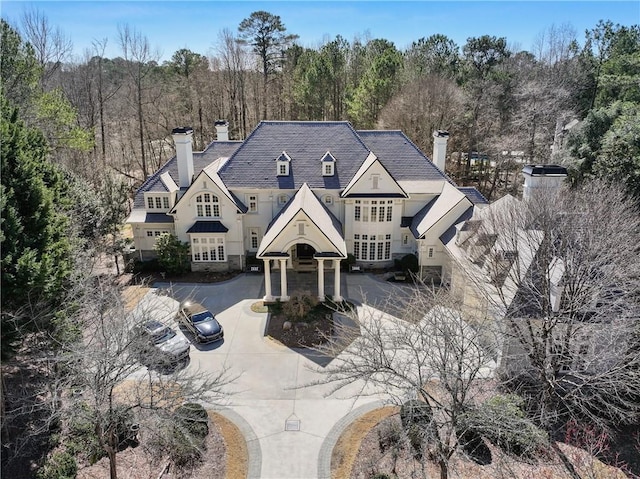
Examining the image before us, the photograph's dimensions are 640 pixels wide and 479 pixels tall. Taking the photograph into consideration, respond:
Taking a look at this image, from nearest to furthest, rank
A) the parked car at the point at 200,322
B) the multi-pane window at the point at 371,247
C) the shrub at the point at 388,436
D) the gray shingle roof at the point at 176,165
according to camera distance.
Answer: the shrub at the point at 388,436 → the parked car at the point at 200,322 → the multi-pane window at the point at 371,247 → the gray shingle roof at the point at 176,165

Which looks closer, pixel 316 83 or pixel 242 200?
pixel 242 200

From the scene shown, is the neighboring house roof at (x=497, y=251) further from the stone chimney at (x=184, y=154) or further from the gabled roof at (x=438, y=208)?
the stone chimney at (x=184, y=154)

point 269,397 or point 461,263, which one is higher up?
point 461,263

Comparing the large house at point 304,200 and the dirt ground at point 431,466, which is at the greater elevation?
the large house at point 304,200

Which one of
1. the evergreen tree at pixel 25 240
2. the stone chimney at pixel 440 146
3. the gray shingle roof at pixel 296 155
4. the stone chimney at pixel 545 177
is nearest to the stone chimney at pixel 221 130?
the gray shingle roof at pixel 296 155

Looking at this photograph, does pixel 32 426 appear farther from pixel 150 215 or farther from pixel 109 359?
pixel 150 215

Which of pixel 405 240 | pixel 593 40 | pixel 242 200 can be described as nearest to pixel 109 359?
pixel 242 200

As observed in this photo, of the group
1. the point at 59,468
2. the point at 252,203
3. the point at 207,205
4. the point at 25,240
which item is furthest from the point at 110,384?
the point at 252,203
